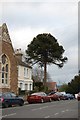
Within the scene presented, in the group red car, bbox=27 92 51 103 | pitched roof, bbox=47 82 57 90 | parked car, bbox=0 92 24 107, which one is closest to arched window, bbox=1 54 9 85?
red car, bbox=27 92 51 103

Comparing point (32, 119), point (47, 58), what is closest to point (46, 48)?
point (47, 58)

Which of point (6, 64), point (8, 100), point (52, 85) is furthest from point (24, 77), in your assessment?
point (52, 85)

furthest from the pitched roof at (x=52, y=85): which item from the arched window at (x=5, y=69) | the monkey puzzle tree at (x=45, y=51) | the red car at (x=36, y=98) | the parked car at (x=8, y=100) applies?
the parked car at (x=8, y=100)

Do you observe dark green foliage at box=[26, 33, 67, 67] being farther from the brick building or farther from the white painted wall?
the brick building

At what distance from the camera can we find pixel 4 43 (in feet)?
173

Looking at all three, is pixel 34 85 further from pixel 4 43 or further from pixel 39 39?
pixel 4 43

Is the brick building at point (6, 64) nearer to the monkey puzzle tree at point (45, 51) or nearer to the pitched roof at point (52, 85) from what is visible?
the monkey puzzle tree at point (45, 51)

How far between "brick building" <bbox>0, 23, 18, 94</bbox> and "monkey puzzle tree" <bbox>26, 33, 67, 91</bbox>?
656 inches

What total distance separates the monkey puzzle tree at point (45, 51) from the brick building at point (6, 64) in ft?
54.6

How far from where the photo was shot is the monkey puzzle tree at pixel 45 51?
71.5m

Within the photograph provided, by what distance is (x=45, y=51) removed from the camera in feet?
237

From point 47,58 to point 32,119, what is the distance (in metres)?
53.8

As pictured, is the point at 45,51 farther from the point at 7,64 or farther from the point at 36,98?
the point at 36,98

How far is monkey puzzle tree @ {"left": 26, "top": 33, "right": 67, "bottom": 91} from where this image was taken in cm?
7150
